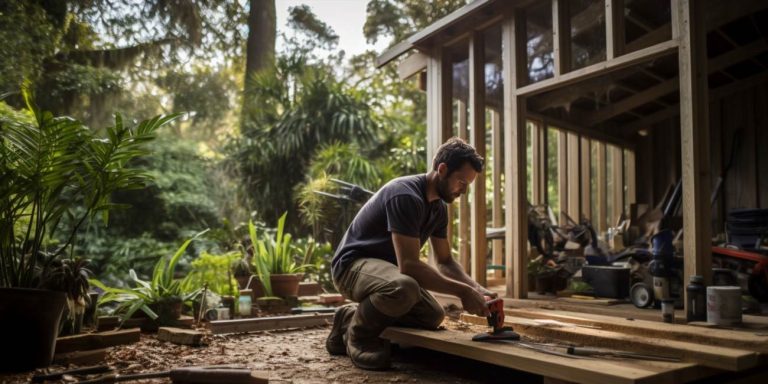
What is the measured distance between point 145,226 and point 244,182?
2219 millimetres

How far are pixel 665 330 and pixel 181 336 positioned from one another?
316 cm

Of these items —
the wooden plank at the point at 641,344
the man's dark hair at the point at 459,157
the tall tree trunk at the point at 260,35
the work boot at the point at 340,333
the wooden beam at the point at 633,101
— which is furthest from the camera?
the tall tree trunk at the point at 260,35

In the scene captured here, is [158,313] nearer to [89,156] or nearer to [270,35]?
[89,156]

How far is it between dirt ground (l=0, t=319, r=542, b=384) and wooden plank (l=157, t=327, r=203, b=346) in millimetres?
54

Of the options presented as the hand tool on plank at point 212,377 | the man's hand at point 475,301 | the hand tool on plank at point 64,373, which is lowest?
the hand tool on plank at point 64,373

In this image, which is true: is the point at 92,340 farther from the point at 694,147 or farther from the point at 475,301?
the point at 694,147

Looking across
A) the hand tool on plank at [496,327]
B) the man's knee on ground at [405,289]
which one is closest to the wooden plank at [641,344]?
the hand tool on plank at [496,327]

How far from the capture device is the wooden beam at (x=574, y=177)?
7426 millimetres

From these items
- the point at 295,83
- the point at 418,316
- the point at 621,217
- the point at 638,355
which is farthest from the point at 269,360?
the point at 295,83

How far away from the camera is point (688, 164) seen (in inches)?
133

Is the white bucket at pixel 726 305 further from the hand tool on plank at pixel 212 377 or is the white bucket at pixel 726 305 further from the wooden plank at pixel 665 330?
the hand tool on plank at pixel 212 377

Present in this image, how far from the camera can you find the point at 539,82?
176 inches

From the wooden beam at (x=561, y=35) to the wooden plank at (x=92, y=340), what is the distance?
3748 millimetres

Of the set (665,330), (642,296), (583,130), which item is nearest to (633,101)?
(583,130)
